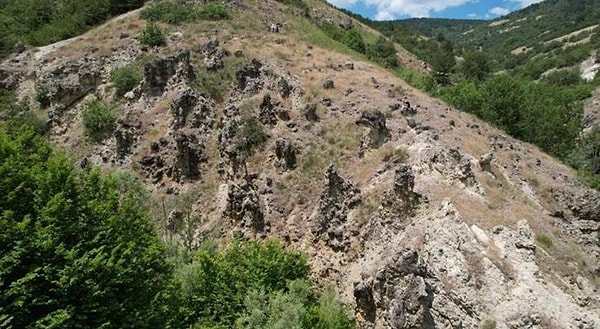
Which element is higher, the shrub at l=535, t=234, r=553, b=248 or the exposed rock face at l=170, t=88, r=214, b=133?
the shrub at l=535, t=234, r=553, b=248

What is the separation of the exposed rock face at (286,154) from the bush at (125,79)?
64.6ft

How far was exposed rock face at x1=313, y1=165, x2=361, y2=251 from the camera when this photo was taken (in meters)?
30.8

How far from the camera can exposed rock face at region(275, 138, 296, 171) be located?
36125 millimetres

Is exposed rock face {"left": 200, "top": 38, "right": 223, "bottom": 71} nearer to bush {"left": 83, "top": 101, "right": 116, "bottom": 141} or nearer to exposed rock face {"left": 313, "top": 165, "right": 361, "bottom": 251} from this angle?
bush {"left": 83, "top": 101, "right": 116, "bottom": 141}

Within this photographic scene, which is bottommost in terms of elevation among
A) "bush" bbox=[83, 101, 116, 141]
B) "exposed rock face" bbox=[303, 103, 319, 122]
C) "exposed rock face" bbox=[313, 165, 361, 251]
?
"bush" bbox=[83, 101, 116, 141]

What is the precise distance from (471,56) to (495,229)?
3139 inches

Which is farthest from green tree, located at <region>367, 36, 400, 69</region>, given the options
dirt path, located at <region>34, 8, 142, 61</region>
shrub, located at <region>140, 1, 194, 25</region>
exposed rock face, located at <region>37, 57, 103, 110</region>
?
exposed rock face, located at <region>37, 57, 103, 110</region>

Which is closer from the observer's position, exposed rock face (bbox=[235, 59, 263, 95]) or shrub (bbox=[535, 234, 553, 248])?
shrub (bbox=[535, 234, 553, 248])

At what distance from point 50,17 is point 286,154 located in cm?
4805

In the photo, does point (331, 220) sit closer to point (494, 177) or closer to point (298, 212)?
point (298, 212)

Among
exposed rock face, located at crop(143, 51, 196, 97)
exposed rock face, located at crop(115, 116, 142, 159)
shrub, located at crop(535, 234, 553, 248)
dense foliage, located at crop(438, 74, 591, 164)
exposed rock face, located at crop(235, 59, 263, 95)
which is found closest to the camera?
shrub, located at crop(535, 234, 553, 248)

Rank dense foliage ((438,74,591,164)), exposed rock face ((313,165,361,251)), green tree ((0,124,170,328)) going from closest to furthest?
green tree ((0,124,170,328)) < exposed rock face ((313,165,361,251)) < dense foliage ((438,74,591,164))

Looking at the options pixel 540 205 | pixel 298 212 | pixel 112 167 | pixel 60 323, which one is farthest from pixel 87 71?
pixel 540 205

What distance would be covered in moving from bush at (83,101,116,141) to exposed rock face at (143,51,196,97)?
4197mm
